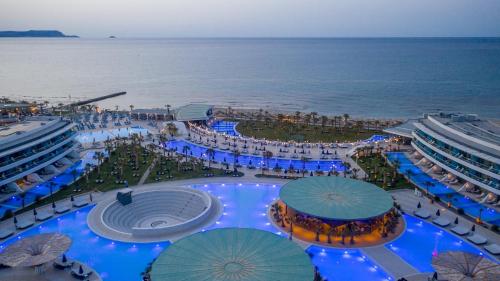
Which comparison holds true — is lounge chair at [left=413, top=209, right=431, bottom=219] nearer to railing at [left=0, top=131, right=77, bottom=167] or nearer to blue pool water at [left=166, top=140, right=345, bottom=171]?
blue pool water at [left=166, top=140, right=345, bottom=171]

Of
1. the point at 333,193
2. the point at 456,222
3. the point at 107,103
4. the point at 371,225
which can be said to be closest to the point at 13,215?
the point at 333,193

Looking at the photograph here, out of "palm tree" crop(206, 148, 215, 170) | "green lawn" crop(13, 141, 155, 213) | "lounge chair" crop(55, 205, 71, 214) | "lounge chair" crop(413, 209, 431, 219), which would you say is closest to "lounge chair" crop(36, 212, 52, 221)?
"lounge chair" crop(55, 205, 71, 214)

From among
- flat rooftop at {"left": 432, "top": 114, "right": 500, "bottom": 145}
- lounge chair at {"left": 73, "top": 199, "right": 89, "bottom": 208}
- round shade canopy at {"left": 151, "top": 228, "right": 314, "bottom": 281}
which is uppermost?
flat rooftop at {"left": 432, "top": 114, "right": 500, "bottom": 145}

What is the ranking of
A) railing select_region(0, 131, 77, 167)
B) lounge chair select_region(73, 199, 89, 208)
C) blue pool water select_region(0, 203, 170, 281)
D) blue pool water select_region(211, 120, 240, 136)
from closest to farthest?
blue pool water select_region(0, 203, 170, 281), lounge chair select_region(73, 199, 89, 208), railing select_region(0, 131, 77, 167), blue pool water select_region(211, 120, 240, 136)

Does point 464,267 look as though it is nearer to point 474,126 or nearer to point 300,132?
point 474,126

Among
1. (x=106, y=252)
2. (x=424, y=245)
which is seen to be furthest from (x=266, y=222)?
(x=106, y=252)

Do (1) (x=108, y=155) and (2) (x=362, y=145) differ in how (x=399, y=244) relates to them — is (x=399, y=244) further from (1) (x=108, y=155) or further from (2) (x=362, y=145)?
(1) (x=108, y=155)

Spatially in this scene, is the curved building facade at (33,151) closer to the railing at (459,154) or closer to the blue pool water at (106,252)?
the blue pool water at (106,252)
